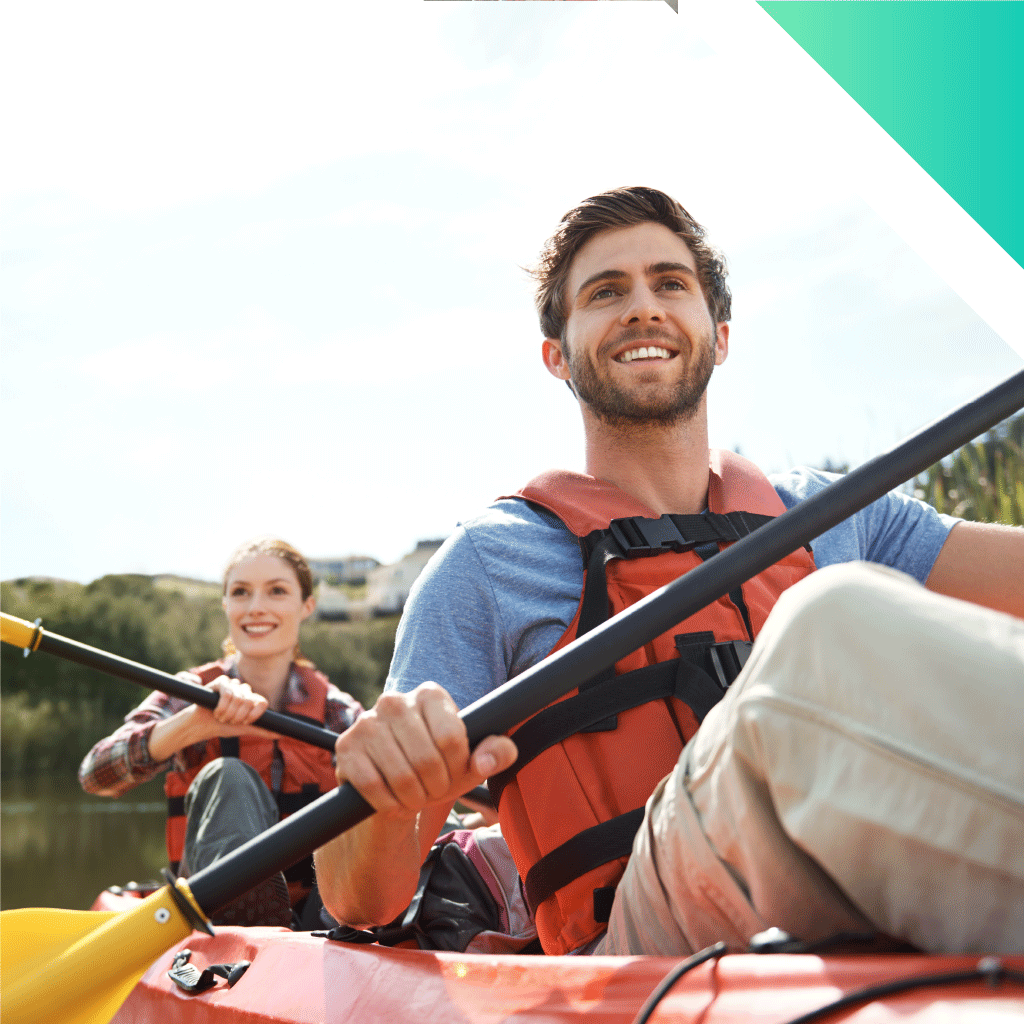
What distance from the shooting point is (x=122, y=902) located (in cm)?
225

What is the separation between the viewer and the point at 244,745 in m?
2.52

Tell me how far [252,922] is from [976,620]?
1.75m

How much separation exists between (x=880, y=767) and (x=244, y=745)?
7.23 ft

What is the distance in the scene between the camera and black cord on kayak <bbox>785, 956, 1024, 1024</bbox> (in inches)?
19.8

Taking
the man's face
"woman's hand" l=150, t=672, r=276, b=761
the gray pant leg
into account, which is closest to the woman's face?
"woman's hand" l=150, t=672, r=276, b=761

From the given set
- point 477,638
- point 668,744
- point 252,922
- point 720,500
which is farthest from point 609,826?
point 252,922

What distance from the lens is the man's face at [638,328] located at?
4.67 feet

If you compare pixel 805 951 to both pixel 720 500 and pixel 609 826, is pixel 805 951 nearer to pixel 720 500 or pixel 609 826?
pixel 609 826

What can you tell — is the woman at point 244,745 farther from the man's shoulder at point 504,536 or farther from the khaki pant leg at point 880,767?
the khaki pant leg at point 880,767

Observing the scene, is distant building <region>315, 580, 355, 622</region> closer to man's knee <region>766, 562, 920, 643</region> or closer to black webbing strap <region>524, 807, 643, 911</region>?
black webbing strap <region>524, 807, 643, 911</region>

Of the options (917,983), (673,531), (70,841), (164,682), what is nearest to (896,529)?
(673,531)

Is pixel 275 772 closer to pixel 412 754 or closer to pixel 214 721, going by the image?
pixel 214 721

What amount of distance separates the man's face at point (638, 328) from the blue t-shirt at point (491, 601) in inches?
9.6

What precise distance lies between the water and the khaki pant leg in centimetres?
301
